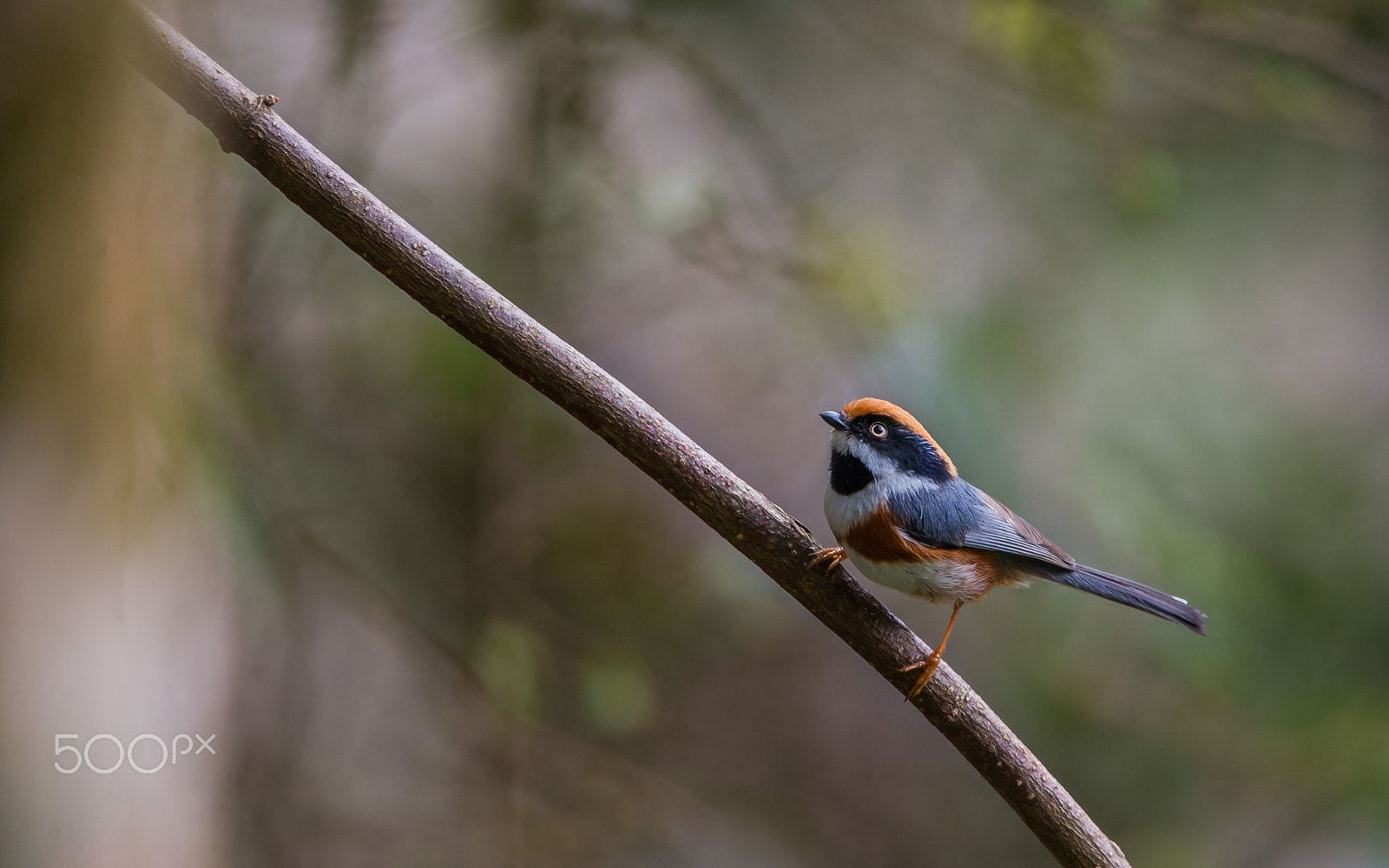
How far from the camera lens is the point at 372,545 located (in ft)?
13.8

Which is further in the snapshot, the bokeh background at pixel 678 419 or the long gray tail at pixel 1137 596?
the bokeh background at pixel 678 419

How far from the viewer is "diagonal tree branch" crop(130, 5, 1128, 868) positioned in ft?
5.64

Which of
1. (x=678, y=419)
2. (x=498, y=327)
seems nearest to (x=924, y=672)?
(x=498, y=327)

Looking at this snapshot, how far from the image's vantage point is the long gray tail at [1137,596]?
2309 mm

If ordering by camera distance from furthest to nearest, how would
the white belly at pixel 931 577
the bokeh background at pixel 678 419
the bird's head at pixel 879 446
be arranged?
the bokeh background at pixel 678 419
the bird's head at pixel 879 446
the white belly at pixel 931 577

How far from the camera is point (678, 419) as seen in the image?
18.3ft

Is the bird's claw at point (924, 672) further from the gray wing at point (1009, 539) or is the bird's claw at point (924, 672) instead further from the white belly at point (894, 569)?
the gray wing at point (1009, 539)

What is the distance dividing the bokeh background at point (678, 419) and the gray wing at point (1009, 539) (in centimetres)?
112

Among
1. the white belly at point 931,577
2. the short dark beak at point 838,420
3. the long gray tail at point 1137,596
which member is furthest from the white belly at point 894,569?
the long gray tail at point 1137,596

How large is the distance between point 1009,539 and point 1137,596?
333mm

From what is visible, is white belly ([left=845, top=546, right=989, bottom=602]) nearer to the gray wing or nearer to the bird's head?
the gray wing

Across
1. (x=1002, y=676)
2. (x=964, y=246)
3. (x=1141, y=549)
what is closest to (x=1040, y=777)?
(x=1141, y=549)

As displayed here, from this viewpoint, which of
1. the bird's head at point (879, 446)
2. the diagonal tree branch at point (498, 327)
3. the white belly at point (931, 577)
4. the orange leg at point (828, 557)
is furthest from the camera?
the bird's head at point (879, 446)

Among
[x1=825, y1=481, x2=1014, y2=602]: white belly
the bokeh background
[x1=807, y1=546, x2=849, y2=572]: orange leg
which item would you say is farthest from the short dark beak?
the bokeh background
